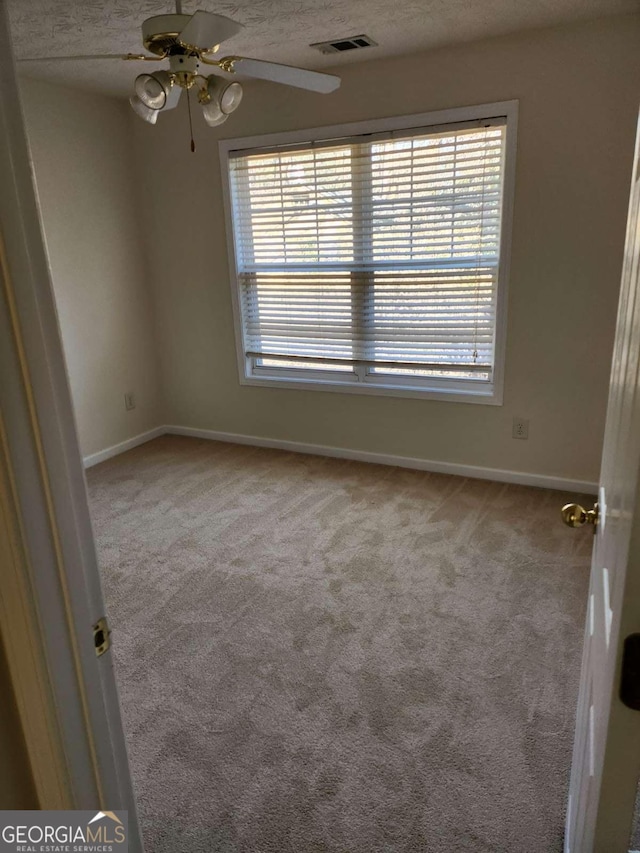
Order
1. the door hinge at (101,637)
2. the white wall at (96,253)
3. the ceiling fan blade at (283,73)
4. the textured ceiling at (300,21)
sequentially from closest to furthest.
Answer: the door hinge at (101,637)
the ceiling fan blade at (283,73)
the textured ceiling at (300,21)
the white wall at (96,253)

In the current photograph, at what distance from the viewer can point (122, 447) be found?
4.48 metres

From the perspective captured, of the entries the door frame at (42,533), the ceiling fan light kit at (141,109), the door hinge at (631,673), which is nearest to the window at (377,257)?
the ceiling fan light kit at (141,109)

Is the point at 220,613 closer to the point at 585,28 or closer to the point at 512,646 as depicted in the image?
the point at 512,646

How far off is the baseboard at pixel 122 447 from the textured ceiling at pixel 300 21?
2480mm

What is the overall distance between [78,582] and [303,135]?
3.48m

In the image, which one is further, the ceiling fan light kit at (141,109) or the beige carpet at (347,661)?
the ceiling fan light kit at (141,109)

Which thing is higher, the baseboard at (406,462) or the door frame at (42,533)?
the door frame at (42,533)

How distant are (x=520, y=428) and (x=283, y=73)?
7.70ft

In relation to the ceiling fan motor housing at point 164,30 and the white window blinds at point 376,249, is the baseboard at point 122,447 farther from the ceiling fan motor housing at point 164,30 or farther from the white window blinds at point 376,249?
the ceiling fan motor housing at point 164,30

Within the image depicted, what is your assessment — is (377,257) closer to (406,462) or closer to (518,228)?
(518,228)

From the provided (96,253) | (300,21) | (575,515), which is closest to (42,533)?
(575,515)

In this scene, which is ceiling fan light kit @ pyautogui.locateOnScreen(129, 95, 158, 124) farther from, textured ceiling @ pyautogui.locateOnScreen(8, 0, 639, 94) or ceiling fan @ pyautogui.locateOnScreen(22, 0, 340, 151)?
textured ceiling @ pyautogui.locateOnScreen(8, 0, 639, 94)

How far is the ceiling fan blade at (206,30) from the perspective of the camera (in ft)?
5.64

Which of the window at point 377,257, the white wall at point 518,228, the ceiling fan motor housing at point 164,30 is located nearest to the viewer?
the ceiling fan motor housing at point 164,30
